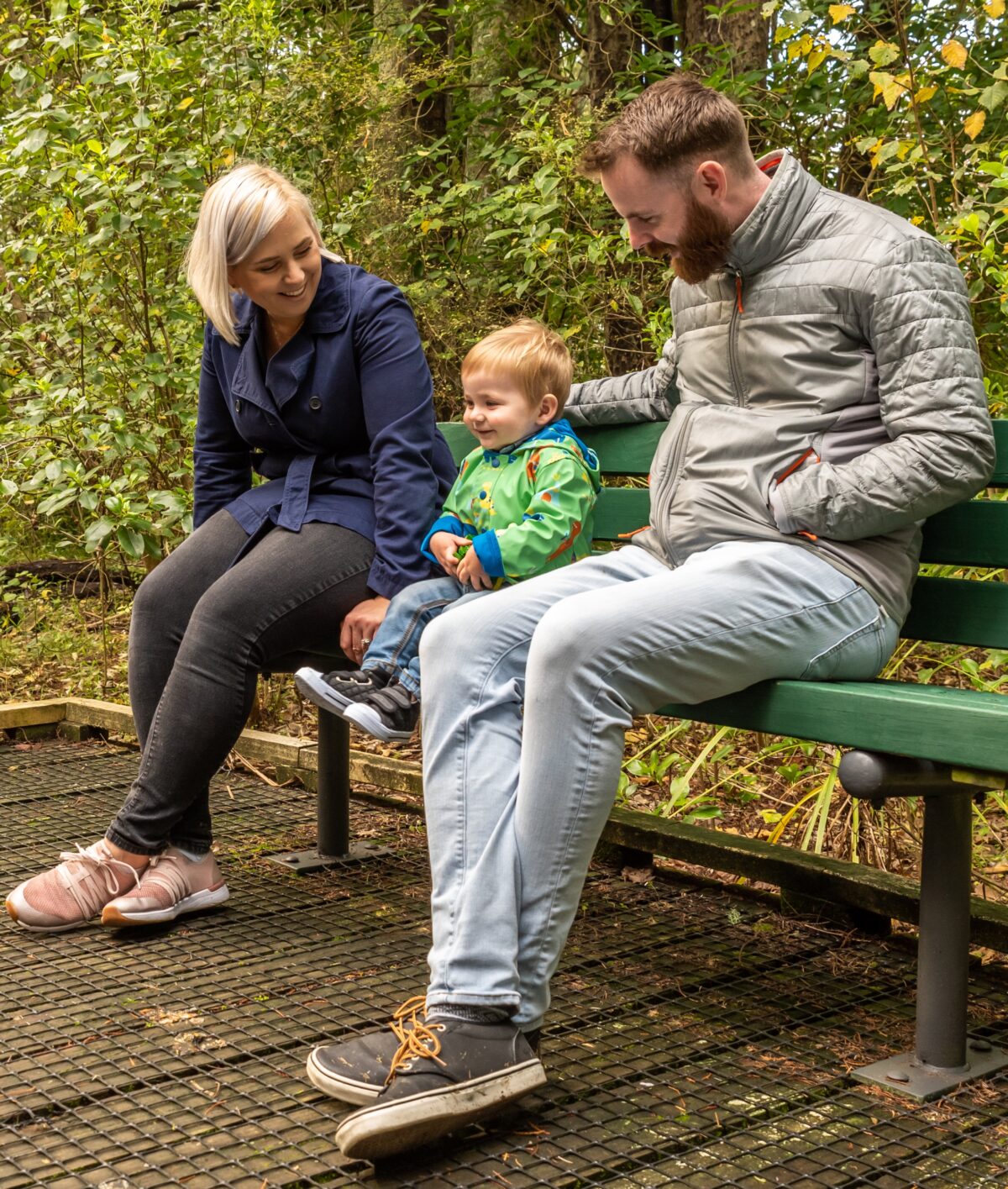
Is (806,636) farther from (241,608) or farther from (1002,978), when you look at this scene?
(241,608)

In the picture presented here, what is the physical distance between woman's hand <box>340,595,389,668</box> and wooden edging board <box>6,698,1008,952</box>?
788mm

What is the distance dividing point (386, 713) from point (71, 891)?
0.86 m

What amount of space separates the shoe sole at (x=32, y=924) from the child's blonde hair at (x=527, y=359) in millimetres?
1421

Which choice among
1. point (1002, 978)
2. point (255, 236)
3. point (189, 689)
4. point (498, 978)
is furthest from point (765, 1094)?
point (255, 236)

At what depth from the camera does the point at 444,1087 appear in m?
1.97

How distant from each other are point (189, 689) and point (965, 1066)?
158 centimetres

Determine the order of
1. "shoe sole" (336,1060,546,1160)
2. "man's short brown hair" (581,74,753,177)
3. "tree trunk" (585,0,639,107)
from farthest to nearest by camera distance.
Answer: "tree trunk" (585,0,639,107) → "man's short brown hair" (581,74,753,177) → "shoe sole" (336,1060,546,1160)

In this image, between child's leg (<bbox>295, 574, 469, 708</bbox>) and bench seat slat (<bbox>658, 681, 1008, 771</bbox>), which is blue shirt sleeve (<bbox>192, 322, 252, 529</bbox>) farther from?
bench seat slat (<bbox>658, 681, 1008, 771</bbox>)

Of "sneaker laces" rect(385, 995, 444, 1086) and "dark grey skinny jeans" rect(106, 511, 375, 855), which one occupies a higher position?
"dark grey skinny jeans" rect(106, 511, 375, 855)

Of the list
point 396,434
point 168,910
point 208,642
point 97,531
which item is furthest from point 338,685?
point 97,531

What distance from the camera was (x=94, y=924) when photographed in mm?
3023

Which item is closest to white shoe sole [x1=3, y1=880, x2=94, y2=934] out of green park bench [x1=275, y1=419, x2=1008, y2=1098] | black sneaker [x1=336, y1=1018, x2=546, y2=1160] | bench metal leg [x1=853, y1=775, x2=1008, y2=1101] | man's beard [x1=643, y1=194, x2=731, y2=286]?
black sneaker [x1=336, y1=1018, x2=546, y2=1160]

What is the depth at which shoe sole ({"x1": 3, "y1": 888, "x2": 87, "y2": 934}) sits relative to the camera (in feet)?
9.55

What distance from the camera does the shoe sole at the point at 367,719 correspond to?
2539mm
